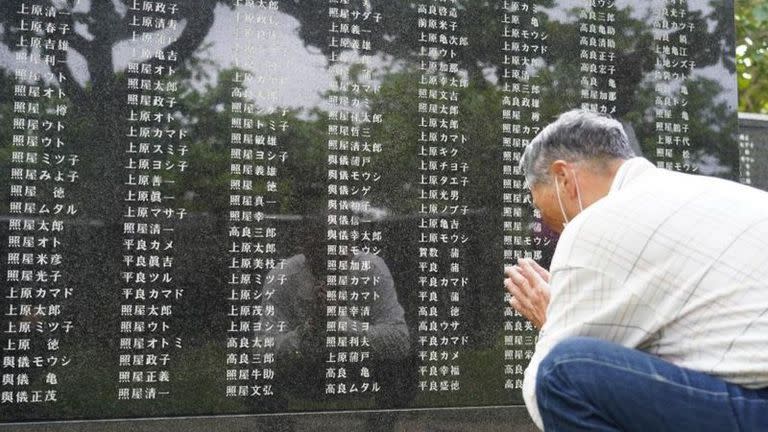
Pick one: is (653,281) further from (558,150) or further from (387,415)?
(387,415)

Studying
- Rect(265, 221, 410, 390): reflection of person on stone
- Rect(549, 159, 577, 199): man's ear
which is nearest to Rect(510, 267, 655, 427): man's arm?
Rect(549, 159, 577, 199): man's ear

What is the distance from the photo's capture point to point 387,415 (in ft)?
10.9

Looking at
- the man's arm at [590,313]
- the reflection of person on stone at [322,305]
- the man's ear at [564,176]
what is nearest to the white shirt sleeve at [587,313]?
the man's arm at [590,313]

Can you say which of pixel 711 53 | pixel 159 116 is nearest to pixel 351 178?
pixel 159 116

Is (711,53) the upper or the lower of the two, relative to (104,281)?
upper

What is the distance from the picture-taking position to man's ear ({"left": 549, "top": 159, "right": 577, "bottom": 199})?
2.53m

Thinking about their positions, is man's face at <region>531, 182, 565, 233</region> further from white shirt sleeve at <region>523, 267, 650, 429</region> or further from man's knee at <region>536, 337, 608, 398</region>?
man's knee at <region>536, 337, 608, 398</region>

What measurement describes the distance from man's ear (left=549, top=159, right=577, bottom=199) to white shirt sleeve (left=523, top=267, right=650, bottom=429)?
45 cm

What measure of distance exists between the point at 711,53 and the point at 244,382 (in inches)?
119

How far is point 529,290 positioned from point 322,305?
938 mm

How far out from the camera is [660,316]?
6.63 feet

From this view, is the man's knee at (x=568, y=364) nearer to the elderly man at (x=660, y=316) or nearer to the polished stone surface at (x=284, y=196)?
the elderly man at (x=660, y=316)

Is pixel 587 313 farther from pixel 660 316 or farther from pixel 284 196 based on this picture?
pixel 284 196

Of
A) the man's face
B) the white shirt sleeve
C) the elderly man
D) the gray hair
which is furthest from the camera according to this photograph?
the man's face
